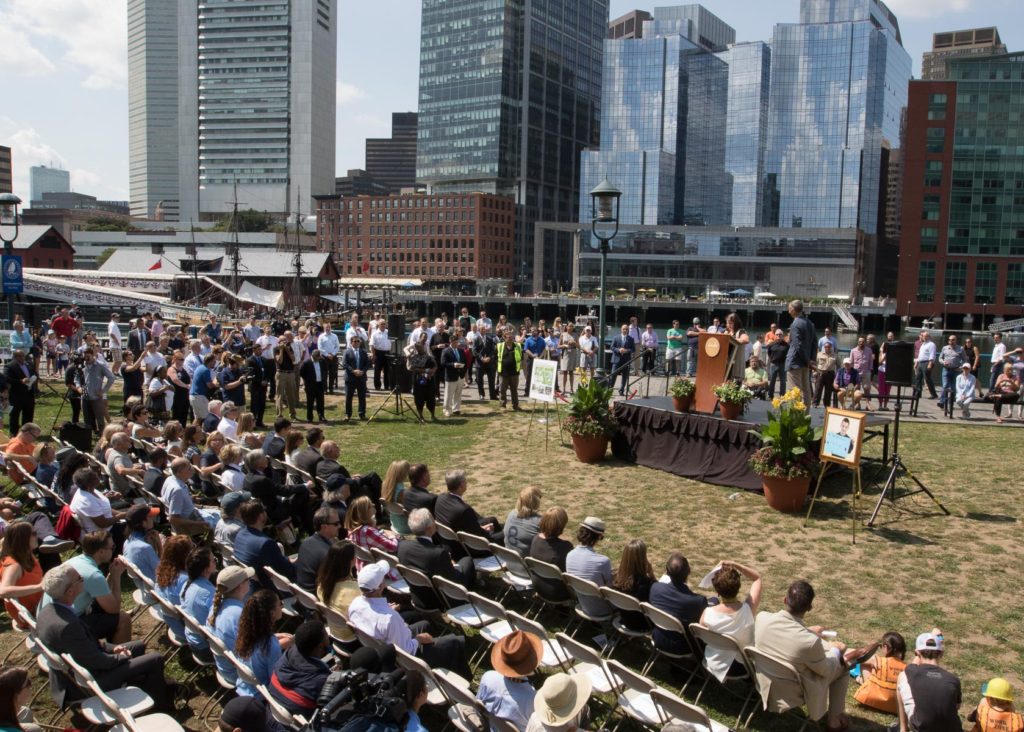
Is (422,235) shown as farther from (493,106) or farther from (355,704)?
(355,704)

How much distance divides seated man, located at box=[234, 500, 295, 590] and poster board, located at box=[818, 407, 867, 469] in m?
6.89

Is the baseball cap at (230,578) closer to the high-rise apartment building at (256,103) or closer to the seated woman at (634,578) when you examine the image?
Answer: the seated woman at (634,578)

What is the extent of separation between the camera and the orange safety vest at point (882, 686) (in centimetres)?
609

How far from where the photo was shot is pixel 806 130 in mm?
146625

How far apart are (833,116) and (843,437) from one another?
151222 millimetres

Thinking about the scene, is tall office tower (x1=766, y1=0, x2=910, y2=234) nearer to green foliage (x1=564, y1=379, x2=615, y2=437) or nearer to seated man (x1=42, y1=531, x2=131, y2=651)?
Answer: green foliage (x1=564, y1=379, x2=615, y2=437)

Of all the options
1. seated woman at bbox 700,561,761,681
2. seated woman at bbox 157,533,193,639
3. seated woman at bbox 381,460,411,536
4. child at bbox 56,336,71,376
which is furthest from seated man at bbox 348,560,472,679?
child at bbox 56,336,71,376

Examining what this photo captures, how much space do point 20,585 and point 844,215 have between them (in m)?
150

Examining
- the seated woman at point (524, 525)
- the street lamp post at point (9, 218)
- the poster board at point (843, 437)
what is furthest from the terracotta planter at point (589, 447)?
the street lamp post at point (9, 218)

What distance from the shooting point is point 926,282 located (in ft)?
309

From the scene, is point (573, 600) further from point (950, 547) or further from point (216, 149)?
point (216, 149)

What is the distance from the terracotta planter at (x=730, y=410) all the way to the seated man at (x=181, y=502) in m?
7.81

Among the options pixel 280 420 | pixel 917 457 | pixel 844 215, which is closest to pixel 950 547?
pixel 917 457

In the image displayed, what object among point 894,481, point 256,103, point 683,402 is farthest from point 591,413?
point 256,103
